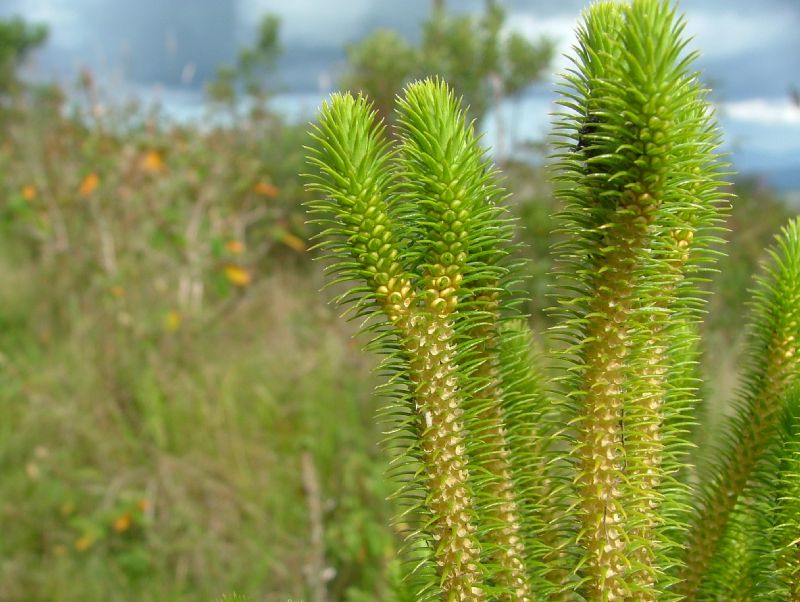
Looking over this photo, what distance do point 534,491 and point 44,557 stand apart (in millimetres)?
4696

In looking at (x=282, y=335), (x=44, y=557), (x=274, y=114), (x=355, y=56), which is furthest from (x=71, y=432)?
(x=355, y=56)

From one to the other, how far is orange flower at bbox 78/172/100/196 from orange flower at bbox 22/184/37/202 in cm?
49

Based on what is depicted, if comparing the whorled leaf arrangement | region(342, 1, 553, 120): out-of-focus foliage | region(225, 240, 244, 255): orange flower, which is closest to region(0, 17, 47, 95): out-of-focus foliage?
region(342, 1, 553, 120): out-of-focus foliage

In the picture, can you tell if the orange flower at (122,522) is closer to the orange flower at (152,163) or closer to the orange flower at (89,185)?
the orange flower at (89,185)

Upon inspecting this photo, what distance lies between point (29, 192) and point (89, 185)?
2.33ft

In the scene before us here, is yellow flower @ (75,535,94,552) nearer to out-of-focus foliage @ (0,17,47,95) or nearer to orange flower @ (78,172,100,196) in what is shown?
orange flower @ (78,172,100,196)

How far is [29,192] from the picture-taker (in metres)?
6.82

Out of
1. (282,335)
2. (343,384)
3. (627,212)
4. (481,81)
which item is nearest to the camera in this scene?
(627,212)

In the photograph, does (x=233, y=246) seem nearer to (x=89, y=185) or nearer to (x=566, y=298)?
(x=89, y=185)

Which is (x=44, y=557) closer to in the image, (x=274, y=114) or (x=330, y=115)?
(x=330, y=115)

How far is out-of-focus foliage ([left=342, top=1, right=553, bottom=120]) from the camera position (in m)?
10.4

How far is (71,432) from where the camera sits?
5223 millimetres

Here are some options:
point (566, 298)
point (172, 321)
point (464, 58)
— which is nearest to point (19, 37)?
point (464, 58)

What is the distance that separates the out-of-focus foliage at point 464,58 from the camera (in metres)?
10.4
